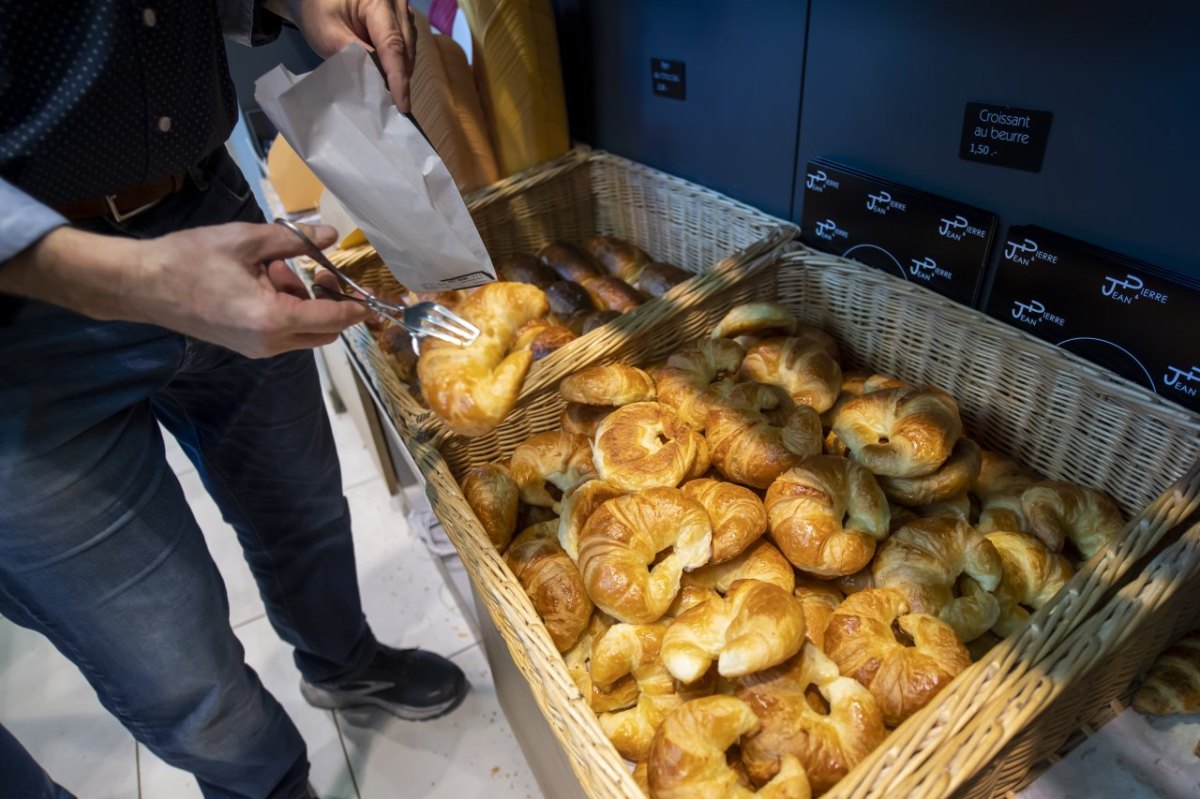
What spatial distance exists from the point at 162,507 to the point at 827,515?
2.80 feet

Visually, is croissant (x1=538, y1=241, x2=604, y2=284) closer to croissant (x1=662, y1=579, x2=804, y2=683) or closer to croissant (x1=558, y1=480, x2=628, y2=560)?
croissant (x1=558, y1=480, x2=628, y2=560)

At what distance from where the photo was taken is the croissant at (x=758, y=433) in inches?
38.3

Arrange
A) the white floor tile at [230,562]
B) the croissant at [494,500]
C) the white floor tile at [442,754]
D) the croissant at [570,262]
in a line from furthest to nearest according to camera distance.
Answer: the white floor tile at [230,562], the croissant at [570,262], the white floor tile at [442,754], the croissant at [494,500]

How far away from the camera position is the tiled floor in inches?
60.2

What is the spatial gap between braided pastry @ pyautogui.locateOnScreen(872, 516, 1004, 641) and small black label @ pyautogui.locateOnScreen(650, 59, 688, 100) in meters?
1.09

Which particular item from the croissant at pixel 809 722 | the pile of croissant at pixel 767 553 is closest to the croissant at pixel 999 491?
the pile of croissant at pixel 767 553

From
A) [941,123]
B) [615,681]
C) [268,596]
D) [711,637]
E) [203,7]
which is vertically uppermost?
[203,7]

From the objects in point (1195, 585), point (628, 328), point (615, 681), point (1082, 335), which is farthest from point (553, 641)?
point (1082, 335)

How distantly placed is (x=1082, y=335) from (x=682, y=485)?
0.61 meters

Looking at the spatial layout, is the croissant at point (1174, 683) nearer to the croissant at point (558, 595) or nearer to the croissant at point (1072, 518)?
the croissant at point (1072, 518)

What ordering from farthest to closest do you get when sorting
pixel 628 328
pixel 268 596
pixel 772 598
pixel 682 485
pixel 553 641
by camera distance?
pixel 268 596, pixel 628 328, pixel 682 485, pixel 553 641, pixel 772 598

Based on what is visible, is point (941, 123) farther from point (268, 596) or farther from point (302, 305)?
point (268, 596)

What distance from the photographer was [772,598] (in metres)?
0.75

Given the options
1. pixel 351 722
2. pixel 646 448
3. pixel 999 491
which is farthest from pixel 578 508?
pixel 351 722
